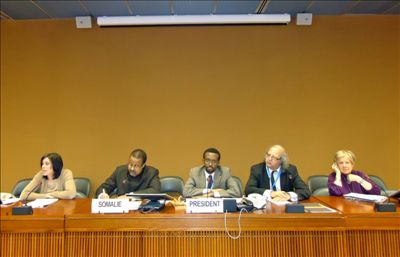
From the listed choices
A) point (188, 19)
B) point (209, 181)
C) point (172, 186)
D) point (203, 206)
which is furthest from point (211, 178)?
point (188, 19)

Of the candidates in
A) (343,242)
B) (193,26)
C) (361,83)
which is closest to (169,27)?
(193,26)

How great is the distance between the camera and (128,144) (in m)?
4.46

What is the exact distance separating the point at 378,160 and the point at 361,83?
1.04 metres

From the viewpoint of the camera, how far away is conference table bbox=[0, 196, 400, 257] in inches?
82.2

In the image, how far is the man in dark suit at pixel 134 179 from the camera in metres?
3.27

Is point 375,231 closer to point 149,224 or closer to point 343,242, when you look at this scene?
point 343,242

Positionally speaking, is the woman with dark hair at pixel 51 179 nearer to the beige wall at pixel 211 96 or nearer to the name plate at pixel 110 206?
the name plate at pixel 110 206

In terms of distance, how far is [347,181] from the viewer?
312 centimetres

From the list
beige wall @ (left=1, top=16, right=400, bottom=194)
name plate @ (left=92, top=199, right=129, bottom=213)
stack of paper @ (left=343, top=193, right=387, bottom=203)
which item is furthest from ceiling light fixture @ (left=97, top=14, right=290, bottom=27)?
name plate @ (left=92, top=199, right=129, bottom=213)

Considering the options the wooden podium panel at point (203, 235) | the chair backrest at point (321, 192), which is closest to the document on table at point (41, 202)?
the wooden podium panel at point (203, 235)

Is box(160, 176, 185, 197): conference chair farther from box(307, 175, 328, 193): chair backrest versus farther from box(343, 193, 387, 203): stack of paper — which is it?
box(343, 193, 387, 203): stack of paper

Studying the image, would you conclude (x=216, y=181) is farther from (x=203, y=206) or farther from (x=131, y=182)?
(x=203, y=206)

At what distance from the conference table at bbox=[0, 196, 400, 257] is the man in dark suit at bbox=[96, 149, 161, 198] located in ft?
3.77

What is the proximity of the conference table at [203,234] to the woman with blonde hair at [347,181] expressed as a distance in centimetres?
90
